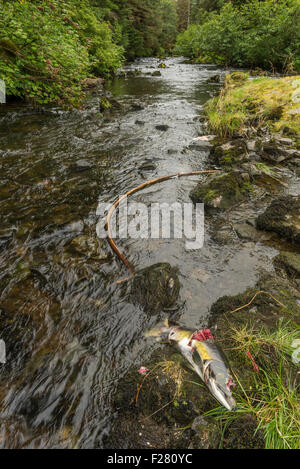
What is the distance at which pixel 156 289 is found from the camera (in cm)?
295

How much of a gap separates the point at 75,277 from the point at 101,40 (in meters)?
17.9

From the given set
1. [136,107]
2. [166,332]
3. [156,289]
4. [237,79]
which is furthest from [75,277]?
[237,79]

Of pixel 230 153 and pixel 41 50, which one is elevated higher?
pixel 41 50

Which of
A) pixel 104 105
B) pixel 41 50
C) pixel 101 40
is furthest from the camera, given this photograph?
pixel 101 40

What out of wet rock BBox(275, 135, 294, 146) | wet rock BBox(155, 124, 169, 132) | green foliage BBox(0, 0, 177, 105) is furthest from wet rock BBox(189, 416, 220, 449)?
wet rock BBox(155, 124, 169, 132)

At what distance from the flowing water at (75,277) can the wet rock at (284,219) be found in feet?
1.43

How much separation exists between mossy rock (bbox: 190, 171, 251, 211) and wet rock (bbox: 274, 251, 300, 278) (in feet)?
5.10

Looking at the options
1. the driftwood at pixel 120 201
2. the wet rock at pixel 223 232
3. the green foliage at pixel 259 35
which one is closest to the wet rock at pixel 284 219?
the wet rock at pixel 223 232

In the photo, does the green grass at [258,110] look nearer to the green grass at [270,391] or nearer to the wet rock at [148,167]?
the wet rock at [148,167]

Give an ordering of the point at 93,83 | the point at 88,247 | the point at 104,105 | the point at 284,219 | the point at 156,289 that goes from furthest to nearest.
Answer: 1. the point at 93,83
2. the point at 104,105
3. the point at 284,219
4. the point at 88,247
5. the point at 156,289

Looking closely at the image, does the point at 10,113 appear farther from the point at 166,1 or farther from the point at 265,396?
the point at 166,1

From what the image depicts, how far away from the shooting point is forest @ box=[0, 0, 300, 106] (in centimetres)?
568

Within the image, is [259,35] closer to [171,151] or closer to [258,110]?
[258,110]

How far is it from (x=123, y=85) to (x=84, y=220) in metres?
15.3
